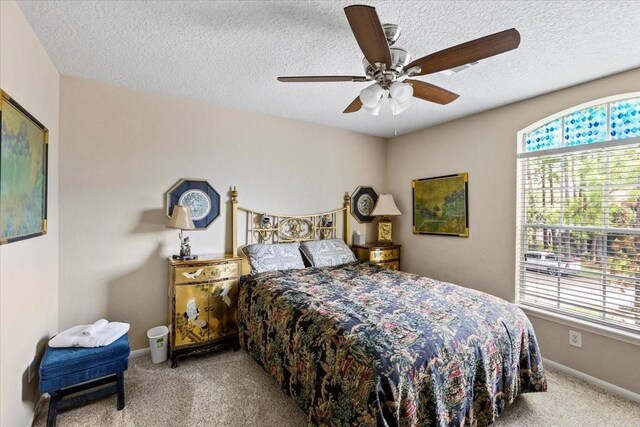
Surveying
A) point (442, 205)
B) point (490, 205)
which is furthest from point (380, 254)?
point (490, 205)

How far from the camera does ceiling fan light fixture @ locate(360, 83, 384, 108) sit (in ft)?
5.65

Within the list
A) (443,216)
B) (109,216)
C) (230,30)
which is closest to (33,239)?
(109,216)

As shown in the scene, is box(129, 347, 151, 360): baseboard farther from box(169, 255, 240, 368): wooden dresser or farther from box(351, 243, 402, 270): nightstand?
box(351, 243, 402, 270): nightstand

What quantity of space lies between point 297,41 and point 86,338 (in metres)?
2.49

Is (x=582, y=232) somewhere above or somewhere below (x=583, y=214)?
below

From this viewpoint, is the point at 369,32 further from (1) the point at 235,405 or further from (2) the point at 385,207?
(2) the point at 385,207

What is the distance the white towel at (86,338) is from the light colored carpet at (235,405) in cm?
47

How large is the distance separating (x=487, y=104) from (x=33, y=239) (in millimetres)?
3997

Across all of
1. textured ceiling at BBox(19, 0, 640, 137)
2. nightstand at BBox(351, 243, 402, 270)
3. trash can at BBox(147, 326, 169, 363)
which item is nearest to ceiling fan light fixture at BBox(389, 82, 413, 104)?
textured ceiling at BBox(19, 0, 640, 137)

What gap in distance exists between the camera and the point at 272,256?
3.10 meters

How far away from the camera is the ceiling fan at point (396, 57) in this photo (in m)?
1.30

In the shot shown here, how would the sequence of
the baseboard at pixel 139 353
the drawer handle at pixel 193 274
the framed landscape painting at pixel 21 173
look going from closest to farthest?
the framed landscape painting at pixel 21 173 < the drawer handle at pixel 193 274 < the baseboard at pixel 139 353

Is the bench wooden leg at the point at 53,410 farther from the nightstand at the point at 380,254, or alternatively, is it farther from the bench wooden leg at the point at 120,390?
the nightstand at the point at 380,254

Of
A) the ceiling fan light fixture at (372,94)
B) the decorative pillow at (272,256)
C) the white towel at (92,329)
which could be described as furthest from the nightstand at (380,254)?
the white towel at (92,329)
